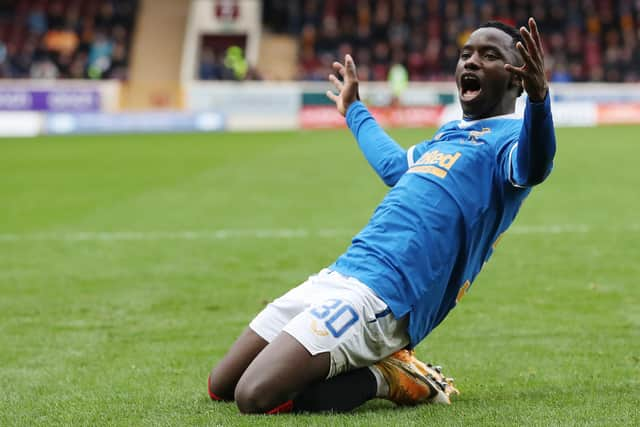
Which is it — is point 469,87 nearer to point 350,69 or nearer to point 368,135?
point 368,135

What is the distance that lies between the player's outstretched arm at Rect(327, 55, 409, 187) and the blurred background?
25.4 m

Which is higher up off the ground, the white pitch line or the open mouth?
the open mouth

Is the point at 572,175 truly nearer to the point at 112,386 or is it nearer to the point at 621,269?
the point at 621,269

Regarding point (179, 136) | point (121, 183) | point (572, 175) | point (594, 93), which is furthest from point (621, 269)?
point (594, 93)

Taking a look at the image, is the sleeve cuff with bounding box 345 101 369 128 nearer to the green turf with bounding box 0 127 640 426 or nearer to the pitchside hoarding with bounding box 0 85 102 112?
the green turf with bounding box 0 127 640 426

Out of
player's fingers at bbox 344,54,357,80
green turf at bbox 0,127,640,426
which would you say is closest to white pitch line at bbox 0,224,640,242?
green turf at bbox 0,127,640,426

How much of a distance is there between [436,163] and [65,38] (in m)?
37.8

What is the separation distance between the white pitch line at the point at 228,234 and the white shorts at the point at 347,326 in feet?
19.6

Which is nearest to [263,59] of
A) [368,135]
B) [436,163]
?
[368,135]

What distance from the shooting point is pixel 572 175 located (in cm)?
1675

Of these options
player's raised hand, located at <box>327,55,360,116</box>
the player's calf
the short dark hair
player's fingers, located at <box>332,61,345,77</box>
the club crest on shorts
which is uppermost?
the short dark hair

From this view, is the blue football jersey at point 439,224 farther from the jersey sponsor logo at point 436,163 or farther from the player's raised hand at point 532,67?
the player's raised hand at point 532,67

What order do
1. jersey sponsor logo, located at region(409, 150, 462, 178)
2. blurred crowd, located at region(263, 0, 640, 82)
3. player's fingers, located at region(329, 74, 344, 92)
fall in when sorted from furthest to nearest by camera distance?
blurred crowd, located at region(263, 0, 640, 82) < player's fingers, located at region(329, 74, 344, 92) < jersey sponsor logo, located at region(409, 150, 462, 178)

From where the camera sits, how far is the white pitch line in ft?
35.0
